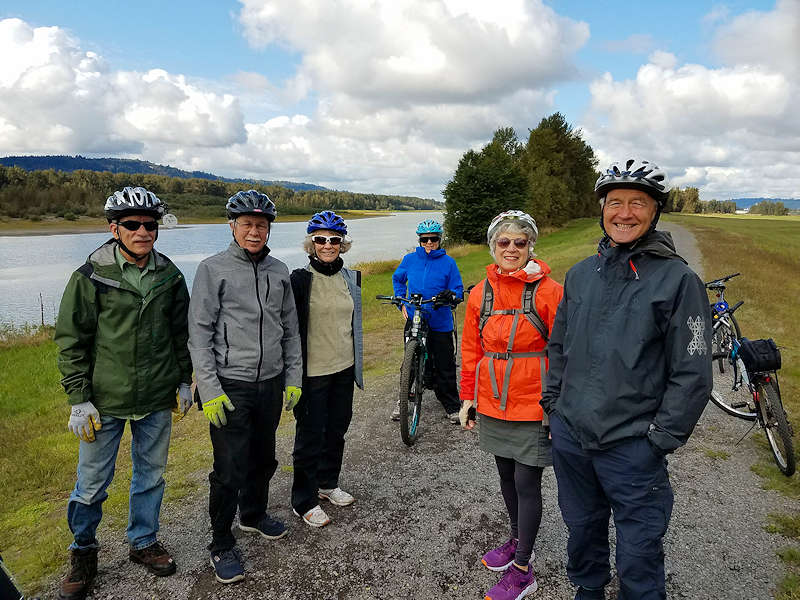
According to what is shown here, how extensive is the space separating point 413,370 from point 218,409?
2659 millimetres

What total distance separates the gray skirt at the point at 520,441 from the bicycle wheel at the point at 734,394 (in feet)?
9.95

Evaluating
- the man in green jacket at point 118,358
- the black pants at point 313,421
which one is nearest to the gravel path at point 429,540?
the black pants at point 313,421

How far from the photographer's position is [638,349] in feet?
6.55

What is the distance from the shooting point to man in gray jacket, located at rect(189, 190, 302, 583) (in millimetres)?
2916

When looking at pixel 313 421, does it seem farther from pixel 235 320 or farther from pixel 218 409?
pixel 235 320

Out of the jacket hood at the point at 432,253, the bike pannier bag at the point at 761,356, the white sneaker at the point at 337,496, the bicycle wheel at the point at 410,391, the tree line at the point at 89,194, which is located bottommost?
the white sneaker at the point at 337,496

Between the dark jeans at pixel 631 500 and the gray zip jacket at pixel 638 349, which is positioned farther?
the dark jeans at pixel 631 500

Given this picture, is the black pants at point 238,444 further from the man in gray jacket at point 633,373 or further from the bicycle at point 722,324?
the bicycle at point 722,324

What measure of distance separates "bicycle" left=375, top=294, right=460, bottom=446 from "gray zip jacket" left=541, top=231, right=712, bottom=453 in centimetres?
277

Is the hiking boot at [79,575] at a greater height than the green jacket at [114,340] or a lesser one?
lesser

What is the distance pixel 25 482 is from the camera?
15.2ft

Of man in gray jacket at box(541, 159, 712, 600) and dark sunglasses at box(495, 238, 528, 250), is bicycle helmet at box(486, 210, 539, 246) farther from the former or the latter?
man in gray jacket at box(541, 159, 712, 600)

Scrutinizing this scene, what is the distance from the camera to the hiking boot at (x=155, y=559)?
3057 mm

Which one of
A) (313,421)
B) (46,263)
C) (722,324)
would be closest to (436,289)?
(313,421)
